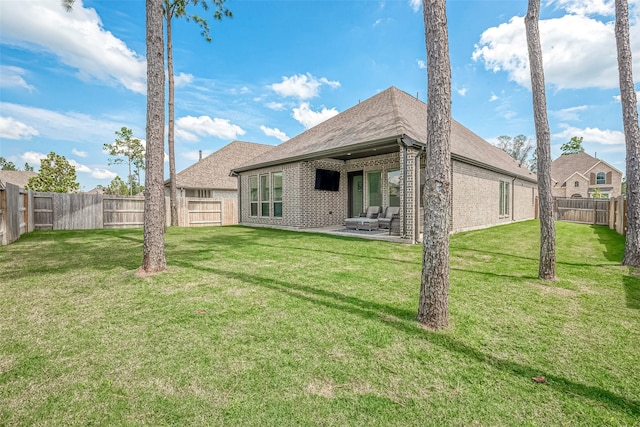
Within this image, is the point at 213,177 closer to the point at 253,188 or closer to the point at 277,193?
the point at 253,188

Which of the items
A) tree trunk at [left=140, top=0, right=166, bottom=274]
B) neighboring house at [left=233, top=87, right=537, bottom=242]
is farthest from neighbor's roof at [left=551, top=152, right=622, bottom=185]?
tree trunk at [left=140, top=0, right=166, bottom=274]

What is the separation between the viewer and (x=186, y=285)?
168 inches

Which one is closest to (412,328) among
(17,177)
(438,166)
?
(438,166)

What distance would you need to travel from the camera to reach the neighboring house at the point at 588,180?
3388 cm

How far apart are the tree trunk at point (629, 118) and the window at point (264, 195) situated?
39.1 feet

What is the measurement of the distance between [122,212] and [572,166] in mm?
46881

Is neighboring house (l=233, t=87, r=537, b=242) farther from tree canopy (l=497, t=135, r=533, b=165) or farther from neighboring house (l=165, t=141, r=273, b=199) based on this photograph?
tree canopy (l=497, t=135, r=533, b=165)

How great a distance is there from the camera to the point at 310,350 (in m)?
2.46

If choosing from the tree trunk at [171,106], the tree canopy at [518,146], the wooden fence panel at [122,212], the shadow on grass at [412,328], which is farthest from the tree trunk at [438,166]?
the tree canopy at [518,146]

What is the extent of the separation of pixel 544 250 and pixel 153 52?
7.22m

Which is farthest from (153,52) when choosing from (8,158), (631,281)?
(8,158)

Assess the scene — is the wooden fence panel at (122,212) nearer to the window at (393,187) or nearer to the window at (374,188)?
the window at (374,188)

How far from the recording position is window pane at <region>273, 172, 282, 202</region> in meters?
13.3

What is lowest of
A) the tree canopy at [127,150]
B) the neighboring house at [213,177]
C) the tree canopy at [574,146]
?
the neighboring house at [213,177]
